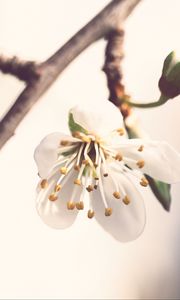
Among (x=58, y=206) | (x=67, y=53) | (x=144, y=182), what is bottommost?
(x=58, y=206)

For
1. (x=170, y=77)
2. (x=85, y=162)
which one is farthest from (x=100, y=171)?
(x=170, y=77)

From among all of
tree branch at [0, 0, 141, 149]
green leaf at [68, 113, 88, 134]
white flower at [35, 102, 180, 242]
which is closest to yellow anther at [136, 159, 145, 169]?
white flower at [35, 102, 180, 242]

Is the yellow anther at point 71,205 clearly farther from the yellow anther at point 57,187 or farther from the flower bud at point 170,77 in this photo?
the flower bud at point 170,77

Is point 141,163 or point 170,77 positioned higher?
point 170,77

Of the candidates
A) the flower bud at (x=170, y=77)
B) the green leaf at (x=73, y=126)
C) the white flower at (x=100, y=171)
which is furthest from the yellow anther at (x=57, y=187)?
the flower bud at (x=170, y=77)

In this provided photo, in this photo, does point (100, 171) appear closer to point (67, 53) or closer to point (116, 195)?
point (116, 195)

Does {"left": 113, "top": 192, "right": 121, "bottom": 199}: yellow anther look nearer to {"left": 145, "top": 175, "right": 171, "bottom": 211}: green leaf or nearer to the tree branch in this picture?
{"left": 145, "top": 175, "right": 171, "bottom": 211}: green leaf
